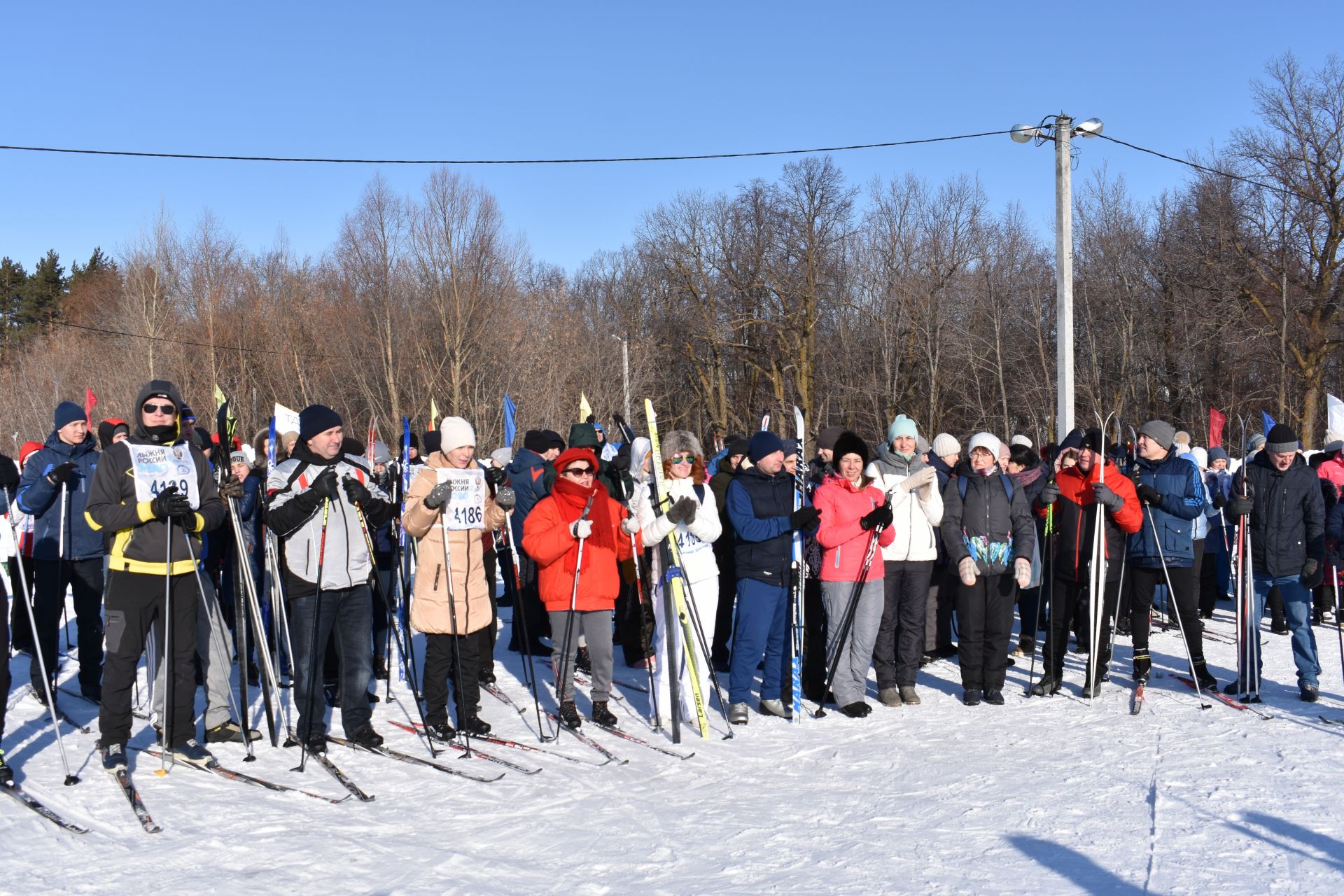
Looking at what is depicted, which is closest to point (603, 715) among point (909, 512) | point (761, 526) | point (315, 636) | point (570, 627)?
point (570, 627)

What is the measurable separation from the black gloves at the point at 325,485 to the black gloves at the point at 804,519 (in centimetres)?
286

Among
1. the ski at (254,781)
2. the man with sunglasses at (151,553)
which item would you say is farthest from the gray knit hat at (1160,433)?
the man with sunglasses at (151,553)

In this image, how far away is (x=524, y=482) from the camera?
9453 millimetres

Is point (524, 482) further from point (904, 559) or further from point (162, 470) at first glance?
point (162, 470)

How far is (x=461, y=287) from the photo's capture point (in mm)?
35000

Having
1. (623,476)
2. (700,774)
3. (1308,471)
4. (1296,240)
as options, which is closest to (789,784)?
(700,774)

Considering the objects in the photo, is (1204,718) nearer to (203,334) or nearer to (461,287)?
(461,287)

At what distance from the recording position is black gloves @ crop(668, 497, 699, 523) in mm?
6277

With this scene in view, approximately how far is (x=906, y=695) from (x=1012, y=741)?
123 cm

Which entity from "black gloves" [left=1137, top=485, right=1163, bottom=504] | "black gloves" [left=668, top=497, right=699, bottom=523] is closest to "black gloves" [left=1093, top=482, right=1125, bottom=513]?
"black gloves" [left=1137, top=485, right=1163, bottom=504]

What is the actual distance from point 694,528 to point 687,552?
20 cm

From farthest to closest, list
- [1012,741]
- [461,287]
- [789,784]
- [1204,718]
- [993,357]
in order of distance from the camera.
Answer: [993,357] → [461,287] → [1204,718] → [1012,741] → [789,784]

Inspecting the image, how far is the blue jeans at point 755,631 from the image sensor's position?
7.07 metres

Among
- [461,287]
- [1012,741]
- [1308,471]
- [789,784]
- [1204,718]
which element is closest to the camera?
[789,784]
